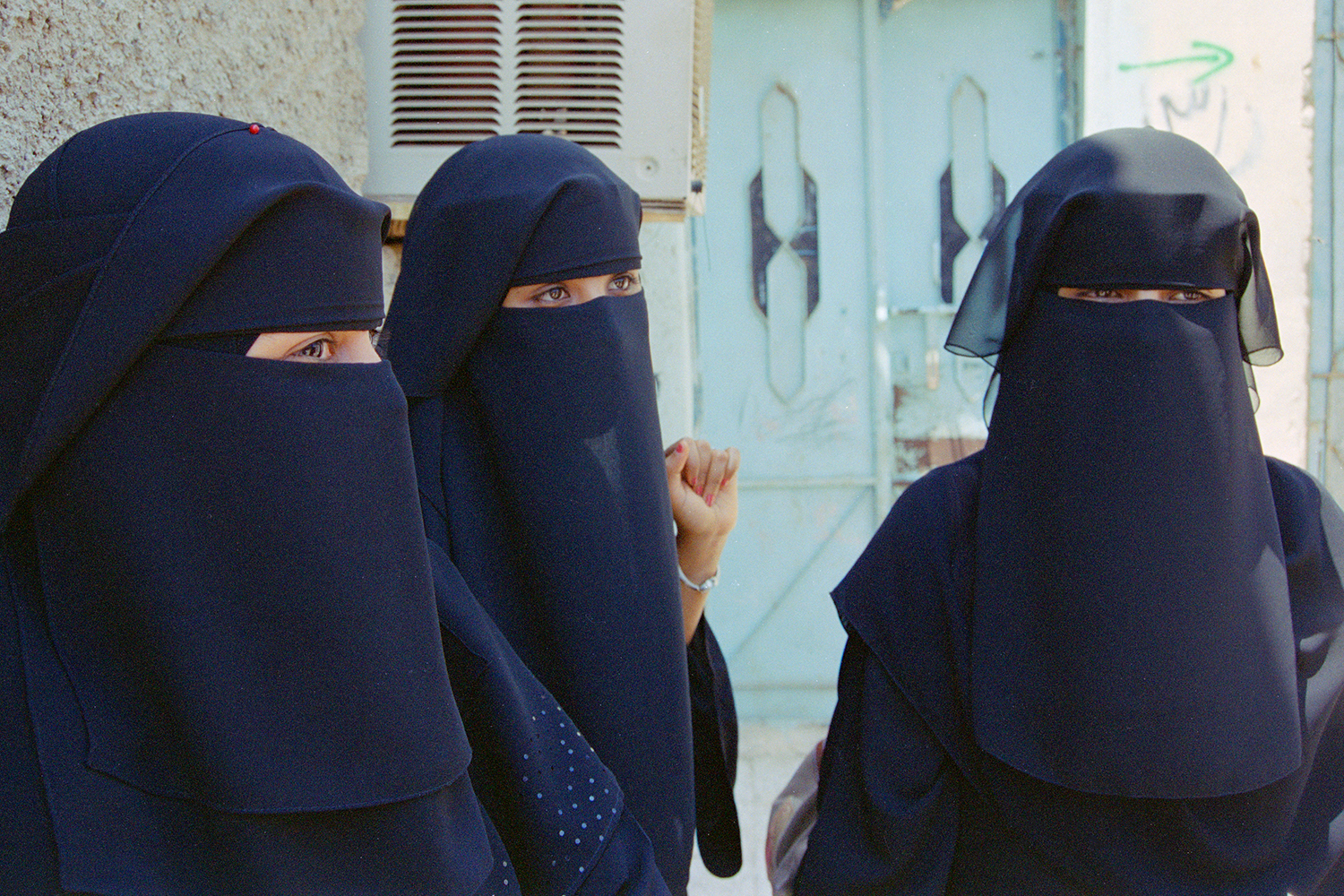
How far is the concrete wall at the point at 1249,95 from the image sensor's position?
11.9ft

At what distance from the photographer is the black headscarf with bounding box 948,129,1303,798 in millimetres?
1523

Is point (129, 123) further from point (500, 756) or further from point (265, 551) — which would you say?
point (500, 756)

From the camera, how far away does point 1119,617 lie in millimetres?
1551

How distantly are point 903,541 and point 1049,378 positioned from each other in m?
0.32

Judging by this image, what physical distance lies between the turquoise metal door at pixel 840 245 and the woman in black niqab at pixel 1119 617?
2381 millimetres

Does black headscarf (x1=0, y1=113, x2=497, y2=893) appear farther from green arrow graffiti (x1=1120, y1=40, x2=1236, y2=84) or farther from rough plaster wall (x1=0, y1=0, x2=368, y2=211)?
green arrow graffiti (x1=1120, y1=40, x2=1236, y2=84)

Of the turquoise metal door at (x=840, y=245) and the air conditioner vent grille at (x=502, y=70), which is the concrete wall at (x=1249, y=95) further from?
the air conditioner vent grille at (x=502, y=70)

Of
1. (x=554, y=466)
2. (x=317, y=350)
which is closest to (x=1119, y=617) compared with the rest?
(x=554, y=466)

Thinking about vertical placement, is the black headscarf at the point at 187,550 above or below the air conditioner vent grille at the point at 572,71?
below

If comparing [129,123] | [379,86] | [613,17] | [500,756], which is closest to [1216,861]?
[500,756]

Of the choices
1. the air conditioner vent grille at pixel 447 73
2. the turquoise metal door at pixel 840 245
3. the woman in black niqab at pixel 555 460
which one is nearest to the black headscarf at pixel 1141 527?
the woman in black niqab at pixel 555 460

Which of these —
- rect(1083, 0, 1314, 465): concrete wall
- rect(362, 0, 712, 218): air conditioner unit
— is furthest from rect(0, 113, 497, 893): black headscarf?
rect(1083, 0, 1314, 465): concrete wall

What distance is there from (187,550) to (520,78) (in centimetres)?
155

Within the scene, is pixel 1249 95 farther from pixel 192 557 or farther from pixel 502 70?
pixel 192 557
